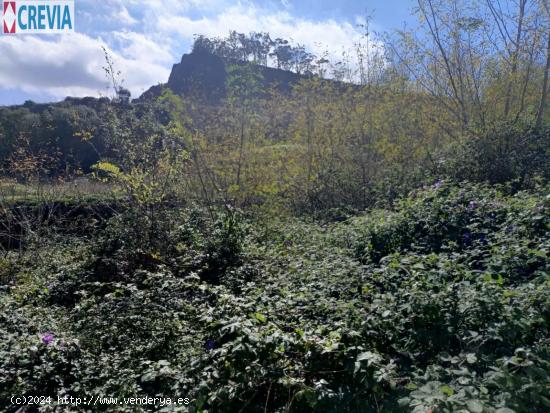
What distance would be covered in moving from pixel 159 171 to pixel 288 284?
10.8 ft

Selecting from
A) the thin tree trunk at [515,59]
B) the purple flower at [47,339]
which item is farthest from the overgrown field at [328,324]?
the thin tree trunk at [515,59]

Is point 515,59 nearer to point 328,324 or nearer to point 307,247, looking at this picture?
point 307,247

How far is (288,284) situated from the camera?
3.57 meters

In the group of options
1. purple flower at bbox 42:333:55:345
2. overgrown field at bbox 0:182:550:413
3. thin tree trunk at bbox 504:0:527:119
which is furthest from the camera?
thin tree trunk at bbox 504:0:527:119

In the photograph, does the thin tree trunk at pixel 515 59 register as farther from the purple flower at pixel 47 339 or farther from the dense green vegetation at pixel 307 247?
the purple flower at pixel 47 339

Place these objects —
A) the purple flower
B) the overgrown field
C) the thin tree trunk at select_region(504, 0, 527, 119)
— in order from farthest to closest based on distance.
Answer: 1. the thin tree trunk at select_region(504, 0, 527, 119)
2. the purple flower
3. the overgrown field

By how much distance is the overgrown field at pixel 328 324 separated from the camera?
2.17m

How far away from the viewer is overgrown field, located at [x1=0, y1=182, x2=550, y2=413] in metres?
2.17

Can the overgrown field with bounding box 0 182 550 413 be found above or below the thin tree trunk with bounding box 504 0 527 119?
below

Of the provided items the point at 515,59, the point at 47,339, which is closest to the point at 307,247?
the point at 47,339

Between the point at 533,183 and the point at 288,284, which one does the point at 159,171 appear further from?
the point at 533,183

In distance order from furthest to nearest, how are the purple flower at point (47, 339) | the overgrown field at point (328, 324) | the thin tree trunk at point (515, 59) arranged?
1. the thin tree trunk at point (515, 59)
2. the purple flower at point (47, 339)
3. the overgrown field at point (328, 324)

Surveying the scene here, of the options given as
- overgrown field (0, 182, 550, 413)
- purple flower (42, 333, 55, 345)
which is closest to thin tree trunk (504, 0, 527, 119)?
overgrown field (0, 182, 550, 413)

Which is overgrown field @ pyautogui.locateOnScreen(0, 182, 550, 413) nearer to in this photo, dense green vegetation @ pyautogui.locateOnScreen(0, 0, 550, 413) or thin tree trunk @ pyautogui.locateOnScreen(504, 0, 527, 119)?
dense green vegetation @ pyautogui.locateOnScreen(0, 0, 550, 413)
